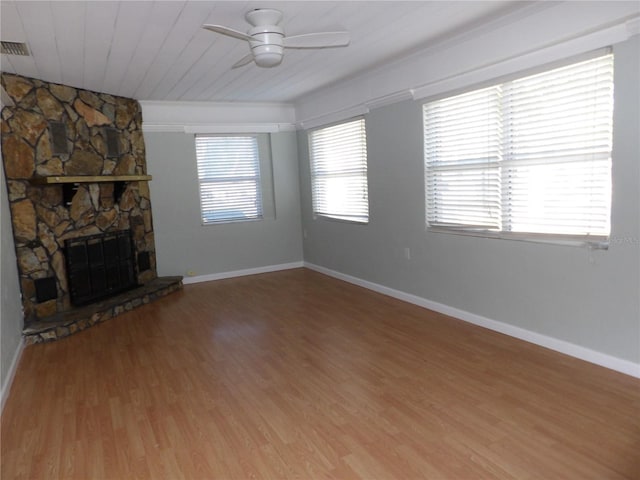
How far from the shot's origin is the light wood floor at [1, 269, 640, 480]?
81.5 inches

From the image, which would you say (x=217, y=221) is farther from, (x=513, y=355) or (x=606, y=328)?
(x=606, y=328)

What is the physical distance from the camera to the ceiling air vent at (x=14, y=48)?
10.2ft

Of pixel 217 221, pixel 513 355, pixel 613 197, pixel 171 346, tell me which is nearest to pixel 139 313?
pixel 171 346

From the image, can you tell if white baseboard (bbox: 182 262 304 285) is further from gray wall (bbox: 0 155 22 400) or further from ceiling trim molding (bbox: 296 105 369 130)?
gray wall (bbox: 0 155 22 400)

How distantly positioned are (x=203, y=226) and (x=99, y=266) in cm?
158

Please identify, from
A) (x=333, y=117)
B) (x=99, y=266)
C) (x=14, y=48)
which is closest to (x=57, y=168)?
(x=99, y=266)

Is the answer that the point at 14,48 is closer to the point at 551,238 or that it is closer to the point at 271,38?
the point at 271,38

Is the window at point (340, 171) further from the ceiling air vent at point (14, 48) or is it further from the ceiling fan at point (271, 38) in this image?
the ceiling air vent at point (14, 48)

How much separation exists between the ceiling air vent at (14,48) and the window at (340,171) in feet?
10.5

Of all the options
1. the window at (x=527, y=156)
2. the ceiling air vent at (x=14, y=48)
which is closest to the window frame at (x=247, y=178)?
the ceiling air vent at (x=14, y=48)

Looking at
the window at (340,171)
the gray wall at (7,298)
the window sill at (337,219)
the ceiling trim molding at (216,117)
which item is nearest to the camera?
the gray wall at (7,298)

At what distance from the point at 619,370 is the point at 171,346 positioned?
3.31 metres

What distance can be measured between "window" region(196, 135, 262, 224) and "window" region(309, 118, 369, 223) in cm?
89

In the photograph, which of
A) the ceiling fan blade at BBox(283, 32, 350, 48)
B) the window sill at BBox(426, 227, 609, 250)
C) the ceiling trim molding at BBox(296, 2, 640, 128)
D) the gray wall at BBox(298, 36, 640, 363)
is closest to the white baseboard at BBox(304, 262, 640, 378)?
the gray wall at BBox(298, 36, 640, 363)
